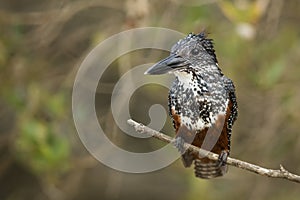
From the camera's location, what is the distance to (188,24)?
4016mm

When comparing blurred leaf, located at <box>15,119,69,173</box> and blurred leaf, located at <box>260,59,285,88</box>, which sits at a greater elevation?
blurred leaf, located at <box>260,59,285,88</box>

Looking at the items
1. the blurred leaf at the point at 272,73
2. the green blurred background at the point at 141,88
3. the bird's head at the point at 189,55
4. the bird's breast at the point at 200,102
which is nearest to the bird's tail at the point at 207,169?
the bird's breast at the point at 200,102

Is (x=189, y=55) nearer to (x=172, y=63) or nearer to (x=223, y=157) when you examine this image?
(x=172, y=63)

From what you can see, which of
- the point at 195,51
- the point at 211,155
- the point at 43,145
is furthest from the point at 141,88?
the point at 195,51

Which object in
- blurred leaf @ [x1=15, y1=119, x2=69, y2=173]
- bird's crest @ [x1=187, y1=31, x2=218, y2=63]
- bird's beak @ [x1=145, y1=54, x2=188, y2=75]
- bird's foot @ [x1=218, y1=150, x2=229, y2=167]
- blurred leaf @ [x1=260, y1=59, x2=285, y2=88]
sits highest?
blurred leaf @ [x1=260, y1=59, x2=285, y2=88]

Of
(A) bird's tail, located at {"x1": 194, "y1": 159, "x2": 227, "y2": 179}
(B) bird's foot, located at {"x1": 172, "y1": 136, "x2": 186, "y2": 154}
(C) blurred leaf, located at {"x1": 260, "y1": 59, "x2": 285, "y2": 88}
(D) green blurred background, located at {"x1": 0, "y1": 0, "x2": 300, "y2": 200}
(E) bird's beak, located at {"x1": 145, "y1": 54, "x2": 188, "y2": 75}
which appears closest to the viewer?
(E) bird's beak, located at {"x1": 145, "y1": 54, "x2": 188, "y2": 75}

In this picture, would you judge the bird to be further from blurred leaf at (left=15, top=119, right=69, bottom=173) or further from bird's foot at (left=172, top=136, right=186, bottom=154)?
blurred leaf at (left=15, top=119, right=69, bottom=173)

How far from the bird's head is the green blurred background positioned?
5.98 feet

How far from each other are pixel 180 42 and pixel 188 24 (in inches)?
88.6

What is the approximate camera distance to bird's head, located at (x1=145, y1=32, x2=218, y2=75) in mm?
1745

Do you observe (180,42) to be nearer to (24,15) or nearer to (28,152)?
(28,152)

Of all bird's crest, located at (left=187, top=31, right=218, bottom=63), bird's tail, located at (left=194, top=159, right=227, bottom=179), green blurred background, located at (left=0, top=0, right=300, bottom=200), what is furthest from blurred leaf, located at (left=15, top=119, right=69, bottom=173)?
bird's crest, located at (left=187, top=31, right=218, bottom=63)

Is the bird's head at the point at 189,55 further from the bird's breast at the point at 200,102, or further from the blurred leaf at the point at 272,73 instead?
the blurred leaf at the point at 272,73

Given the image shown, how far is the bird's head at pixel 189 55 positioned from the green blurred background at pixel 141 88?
71.8 inches
